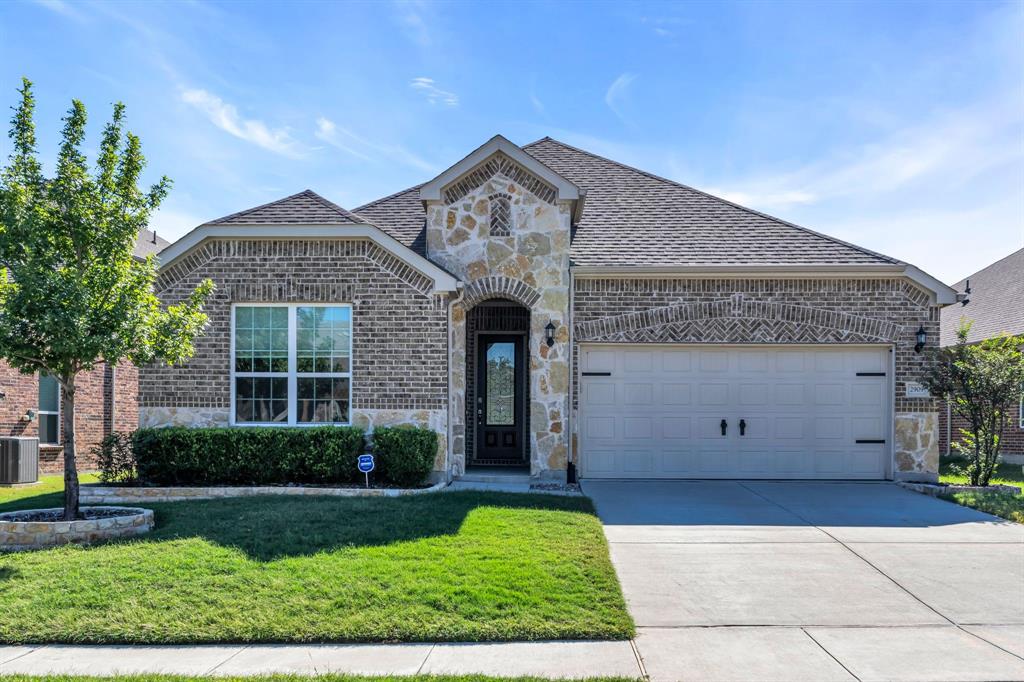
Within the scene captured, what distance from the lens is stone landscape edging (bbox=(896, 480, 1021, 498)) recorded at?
39.3ft

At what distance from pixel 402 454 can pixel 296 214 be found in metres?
4.59

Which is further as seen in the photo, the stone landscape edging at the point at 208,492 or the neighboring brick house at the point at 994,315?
the neighboring brick house at the point at 994,315

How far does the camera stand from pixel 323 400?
11.9 m

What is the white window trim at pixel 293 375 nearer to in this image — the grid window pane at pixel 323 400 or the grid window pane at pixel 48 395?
the grid window pane at pixel 323 400

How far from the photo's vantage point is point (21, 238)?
821cm

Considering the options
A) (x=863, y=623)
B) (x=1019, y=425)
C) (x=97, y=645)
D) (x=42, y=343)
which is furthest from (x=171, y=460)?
(x=1019, y=425)

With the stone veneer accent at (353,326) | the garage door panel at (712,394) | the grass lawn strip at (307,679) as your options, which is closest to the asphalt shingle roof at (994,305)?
the garage door panel at (712,394)

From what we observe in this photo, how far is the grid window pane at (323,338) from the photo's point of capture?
471 inches

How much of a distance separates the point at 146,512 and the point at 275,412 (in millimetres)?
3217

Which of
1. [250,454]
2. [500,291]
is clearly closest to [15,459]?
[250,454]

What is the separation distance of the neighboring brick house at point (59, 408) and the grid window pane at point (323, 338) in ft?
16.4

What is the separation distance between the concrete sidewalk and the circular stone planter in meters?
2.79

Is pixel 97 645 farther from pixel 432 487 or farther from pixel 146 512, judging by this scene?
pixel 432 487

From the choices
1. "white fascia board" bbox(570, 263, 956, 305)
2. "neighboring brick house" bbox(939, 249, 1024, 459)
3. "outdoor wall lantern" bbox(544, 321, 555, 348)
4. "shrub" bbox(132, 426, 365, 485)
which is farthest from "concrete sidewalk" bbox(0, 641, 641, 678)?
"neighboring brick house" bbox(939, 249, 1024, 459)
